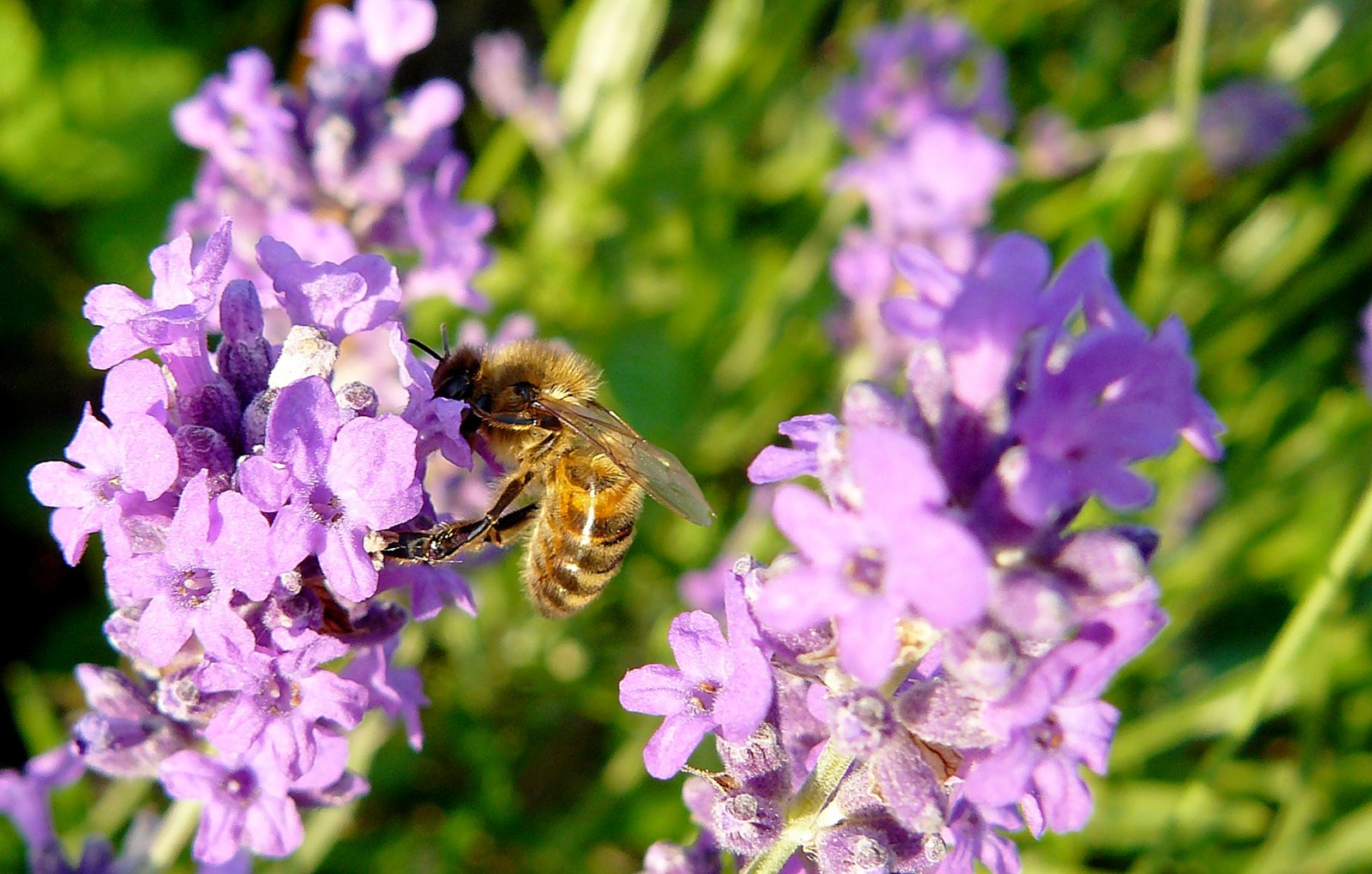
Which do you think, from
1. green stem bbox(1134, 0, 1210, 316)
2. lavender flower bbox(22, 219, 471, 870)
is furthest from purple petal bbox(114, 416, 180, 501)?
green stem bbox(1134, 0, 1210, 316)

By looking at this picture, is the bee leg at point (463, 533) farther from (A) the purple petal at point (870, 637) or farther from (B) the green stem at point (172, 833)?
(A) the purple petal at point (870, 637)

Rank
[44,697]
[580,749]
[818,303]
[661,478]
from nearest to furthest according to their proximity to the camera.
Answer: [661,478] → [44,697] → [580,749] → [818,303]

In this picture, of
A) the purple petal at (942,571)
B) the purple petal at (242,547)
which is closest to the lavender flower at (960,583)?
the purple petal at (942,571)

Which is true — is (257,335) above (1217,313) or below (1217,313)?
below

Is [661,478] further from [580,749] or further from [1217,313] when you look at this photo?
[1217,313]

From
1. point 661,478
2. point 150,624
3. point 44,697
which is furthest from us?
point 44,697

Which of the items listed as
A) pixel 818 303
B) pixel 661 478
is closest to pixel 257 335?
pixel 661 478

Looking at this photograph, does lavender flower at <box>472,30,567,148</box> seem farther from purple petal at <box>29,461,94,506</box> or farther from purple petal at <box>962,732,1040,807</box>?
purple petal at <box>962,732,1040,807</box>
